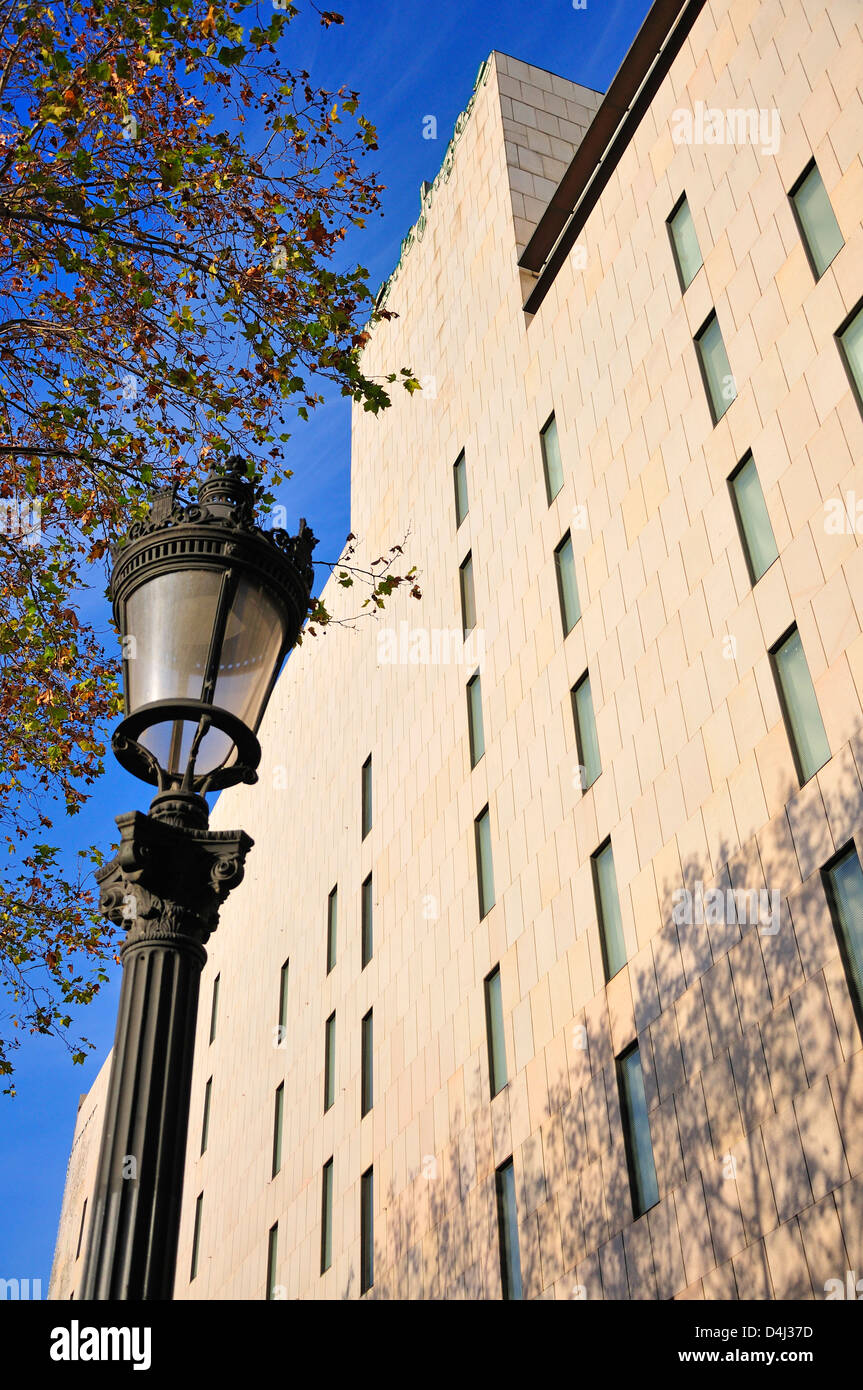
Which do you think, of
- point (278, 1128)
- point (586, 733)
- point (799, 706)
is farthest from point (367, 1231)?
point (799, 706)

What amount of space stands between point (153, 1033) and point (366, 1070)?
936 inches

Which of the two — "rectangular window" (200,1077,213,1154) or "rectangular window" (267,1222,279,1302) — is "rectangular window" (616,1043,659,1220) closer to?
"rectangular window" (267,1222,279,1302)

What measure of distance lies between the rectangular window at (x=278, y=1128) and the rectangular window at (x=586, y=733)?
53.8 feet

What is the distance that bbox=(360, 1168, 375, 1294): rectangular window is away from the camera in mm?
23812

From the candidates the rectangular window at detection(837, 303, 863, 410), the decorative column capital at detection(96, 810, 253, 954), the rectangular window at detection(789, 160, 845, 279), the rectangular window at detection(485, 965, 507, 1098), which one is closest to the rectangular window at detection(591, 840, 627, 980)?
the rectangular window at detection(485, 965, 507, 1098)

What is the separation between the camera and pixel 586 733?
65.3ft

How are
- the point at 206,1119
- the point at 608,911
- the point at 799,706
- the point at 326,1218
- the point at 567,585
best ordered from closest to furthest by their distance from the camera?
1. the point at 799,706
2. the point at 608,911
3. the point at 567,585
4. the point at 326,1218
5. the point at 206,1119

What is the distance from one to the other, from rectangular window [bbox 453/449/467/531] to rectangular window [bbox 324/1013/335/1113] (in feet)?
39.2

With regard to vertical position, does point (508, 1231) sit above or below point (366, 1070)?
below

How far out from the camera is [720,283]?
60.4 ft

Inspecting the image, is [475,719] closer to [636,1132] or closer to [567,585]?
[567,585]

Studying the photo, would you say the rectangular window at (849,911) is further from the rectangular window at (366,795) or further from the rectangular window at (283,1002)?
the rectangular window at (283,1002)
